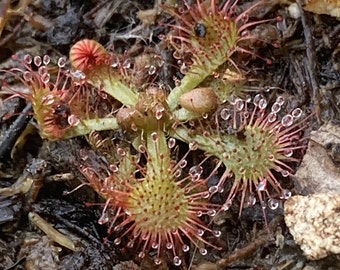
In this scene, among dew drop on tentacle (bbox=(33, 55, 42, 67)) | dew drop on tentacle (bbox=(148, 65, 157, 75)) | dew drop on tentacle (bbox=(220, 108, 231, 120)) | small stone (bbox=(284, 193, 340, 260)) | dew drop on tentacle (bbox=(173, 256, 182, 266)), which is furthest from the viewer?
dew drop on tentacle (bbox=(148, 65, 157, 75))

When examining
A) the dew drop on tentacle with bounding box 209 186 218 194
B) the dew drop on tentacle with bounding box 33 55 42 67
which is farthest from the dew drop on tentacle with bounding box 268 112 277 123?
the dew drop on tentacle with bounding box 33 55 42 67

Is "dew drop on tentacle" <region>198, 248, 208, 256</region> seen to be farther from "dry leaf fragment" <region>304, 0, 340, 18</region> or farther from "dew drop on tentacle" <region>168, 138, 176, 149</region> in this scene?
"dry leaf fragment" <region>304, 0, 340, 18</region>

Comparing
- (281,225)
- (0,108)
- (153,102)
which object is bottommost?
(281,225)

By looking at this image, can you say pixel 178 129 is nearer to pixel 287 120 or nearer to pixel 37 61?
pixel 287 120

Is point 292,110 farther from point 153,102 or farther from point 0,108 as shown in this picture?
point 0,108

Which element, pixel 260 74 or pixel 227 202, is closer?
pixel 227 202

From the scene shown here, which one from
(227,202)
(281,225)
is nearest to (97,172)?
(227,202)

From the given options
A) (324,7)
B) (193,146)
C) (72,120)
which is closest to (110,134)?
(72,120)
